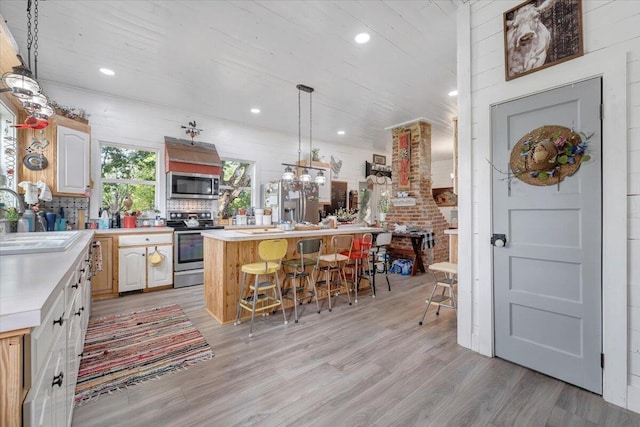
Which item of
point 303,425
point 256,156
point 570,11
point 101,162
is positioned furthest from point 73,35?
point 570,11

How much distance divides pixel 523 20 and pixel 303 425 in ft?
10.6

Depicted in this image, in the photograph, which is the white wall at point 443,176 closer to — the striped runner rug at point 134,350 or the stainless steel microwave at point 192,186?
the stainless steel microwave at point 192,186

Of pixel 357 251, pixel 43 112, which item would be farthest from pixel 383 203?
pixel 43 112

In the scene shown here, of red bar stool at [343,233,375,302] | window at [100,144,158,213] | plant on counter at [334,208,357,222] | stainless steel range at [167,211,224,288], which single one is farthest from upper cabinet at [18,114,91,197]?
plant on counter at [334,208,357,222]

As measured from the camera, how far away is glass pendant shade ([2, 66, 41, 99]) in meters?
1.68

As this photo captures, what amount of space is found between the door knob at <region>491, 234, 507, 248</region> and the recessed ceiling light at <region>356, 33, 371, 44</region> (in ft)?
7.49

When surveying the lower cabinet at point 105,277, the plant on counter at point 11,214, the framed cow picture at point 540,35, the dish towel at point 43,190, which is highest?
the framed cow picture at point 540,35

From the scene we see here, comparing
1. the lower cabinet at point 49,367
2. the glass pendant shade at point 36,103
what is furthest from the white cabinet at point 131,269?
the lower cabinet at point 49,367

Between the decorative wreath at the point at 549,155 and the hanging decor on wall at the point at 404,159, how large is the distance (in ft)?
11.8

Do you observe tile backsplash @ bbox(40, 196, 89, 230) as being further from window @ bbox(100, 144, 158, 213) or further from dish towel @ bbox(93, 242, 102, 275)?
dish towel @ bbox(93, 242, 102, 275)

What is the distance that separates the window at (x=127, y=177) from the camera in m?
4.50

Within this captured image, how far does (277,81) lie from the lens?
12.8ft

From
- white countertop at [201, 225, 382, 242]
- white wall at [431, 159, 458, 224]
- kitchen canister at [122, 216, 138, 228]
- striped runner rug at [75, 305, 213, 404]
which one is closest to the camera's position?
striped runner rug at [75, 305, 213, 404]

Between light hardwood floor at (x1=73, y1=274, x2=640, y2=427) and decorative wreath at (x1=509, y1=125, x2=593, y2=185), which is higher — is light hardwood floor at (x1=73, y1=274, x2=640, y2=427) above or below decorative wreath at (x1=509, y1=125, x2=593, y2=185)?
below
